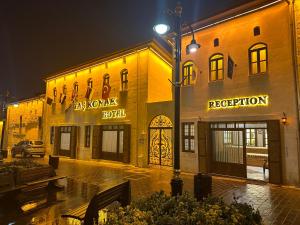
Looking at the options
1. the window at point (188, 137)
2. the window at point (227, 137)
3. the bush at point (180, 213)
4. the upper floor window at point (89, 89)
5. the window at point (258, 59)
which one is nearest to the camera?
the bush at point (180, 213)

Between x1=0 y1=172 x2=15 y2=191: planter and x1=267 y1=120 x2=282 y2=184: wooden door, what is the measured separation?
391 inches

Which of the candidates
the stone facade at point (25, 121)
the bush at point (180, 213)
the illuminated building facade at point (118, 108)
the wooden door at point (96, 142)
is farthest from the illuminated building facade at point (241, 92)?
the stone facade at point (25, 121)

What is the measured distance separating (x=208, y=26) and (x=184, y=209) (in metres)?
11.6

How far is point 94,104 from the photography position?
18.2 m

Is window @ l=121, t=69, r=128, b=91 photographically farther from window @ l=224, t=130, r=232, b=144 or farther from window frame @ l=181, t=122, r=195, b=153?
window @ l=224, t=130, r=232, b=144

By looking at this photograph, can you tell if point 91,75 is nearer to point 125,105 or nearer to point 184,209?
point 125,105

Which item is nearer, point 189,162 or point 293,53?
point 293,53

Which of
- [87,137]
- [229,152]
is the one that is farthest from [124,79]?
[229,152]

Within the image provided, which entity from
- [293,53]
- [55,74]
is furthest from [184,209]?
[55,74]

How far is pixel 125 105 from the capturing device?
16219 millimetres

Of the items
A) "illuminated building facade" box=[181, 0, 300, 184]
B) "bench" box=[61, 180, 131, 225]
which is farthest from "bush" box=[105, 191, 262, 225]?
"illuminated building facade" box=[181, 0, 300, 184]

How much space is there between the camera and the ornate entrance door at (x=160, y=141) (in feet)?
45.1

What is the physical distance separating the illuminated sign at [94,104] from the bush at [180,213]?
542 inches

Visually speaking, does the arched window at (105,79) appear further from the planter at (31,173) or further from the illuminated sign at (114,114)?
the planter at (31,173)
